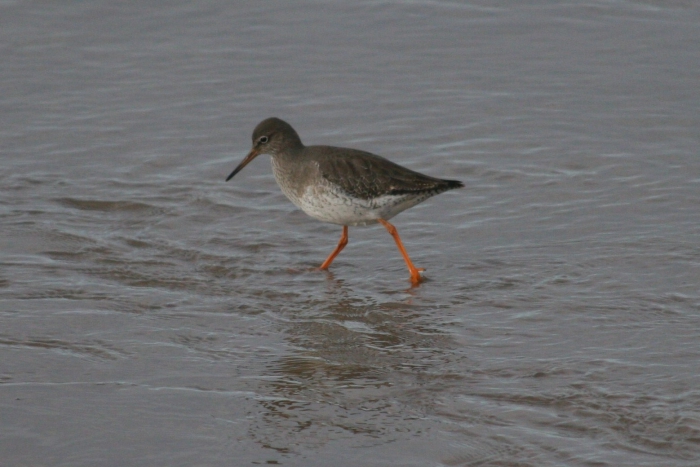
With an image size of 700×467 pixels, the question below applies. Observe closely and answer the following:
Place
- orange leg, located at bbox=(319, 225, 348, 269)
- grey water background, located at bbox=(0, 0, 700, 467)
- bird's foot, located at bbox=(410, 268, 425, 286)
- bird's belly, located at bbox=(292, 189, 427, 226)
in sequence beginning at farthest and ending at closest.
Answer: orange leg, located at bbox=(319, 225, 348, 269), bird's belly, located at bbox=(292, 189, 427, 226), bird's foot, located at bbox=(410, 268, 425, 286), grey water background, located at bbox=(0, 0, 700, 467)

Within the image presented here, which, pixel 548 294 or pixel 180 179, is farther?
pixel 180 179

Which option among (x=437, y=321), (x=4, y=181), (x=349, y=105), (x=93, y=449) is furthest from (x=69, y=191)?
(x=93, y=449)

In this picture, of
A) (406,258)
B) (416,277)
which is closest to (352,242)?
(406,258)

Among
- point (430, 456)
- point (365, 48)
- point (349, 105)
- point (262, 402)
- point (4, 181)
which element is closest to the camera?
point (430, 456)

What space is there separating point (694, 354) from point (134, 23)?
10.5 m

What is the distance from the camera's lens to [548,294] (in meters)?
7.94

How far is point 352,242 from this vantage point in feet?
32.2

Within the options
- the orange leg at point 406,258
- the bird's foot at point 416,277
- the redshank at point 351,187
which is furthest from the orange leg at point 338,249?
the bird's foot at point 416,277

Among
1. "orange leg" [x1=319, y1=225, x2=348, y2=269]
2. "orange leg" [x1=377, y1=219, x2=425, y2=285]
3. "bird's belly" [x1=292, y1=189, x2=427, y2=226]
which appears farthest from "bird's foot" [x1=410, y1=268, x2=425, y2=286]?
"orange leg" [x1=319, y1=225, x2=348, y2=269]

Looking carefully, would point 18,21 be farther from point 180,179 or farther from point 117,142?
point 180,179

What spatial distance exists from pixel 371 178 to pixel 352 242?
1.06 m

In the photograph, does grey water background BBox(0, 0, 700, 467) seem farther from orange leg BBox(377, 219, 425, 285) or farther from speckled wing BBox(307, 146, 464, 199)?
speckled wing BBox(307, 146, 464, 199)

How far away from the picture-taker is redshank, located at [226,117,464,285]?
8.88m

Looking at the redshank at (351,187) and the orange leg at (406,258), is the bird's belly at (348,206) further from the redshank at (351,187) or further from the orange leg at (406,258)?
the orange leg at (406,258)
